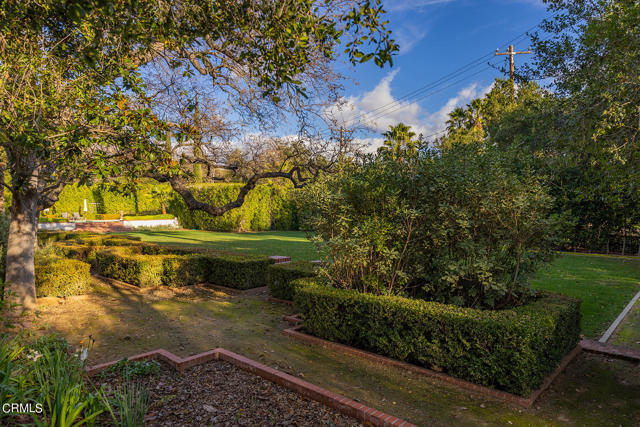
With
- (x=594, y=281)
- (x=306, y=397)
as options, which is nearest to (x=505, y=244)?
(x=306, y=397)

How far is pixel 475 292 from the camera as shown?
18.1 ft

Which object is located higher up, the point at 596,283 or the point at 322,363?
the point at 596,283

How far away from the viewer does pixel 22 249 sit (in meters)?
7.52

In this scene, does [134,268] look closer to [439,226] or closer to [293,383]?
[293,383]

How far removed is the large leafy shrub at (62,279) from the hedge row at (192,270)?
114 cm

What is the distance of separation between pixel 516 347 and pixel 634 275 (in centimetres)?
1126

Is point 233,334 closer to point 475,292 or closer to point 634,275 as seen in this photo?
point 475,292

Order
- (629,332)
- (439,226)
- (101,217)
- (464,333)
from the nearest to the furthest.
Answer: (464,333)
(439,226)
(629,332)
(101,217)

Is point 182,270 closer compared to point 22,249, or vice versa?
point 22,249

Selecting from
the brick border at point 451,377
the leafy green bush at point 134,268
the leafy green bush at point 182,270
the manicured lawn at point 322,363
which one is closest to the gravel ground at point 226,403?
the manicured lawn at point 322,363

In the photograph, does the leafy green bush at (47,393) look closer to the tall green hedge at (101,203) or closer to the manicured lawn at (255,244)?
the manicured lawn at (255,244)

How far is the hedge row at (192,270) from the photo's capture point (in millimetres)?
9672

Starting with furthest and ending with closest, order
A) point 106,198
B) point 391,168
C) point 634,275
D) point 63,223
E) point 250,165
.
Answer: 1. point 106,198
2. point 63,223
3. point 634,275
4. point 250,165
5. point 391,168

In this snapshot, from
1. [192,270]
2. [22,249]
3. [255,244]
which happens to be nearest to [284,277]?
[192,270]
